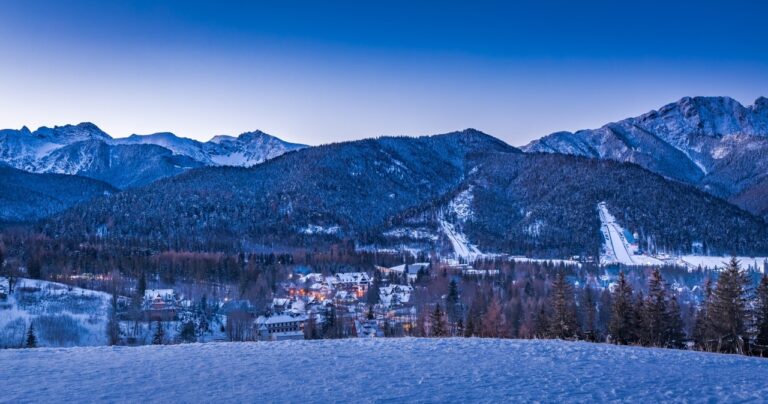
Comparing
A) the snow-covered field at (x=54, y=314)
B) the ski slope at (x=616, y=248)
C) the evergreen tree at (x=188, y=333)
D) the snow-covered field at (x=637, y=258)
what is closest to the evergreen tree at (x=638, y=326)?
the evergreen tree at (x=188, y=333)

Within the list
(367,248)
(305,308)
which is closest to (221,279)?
(305,308)

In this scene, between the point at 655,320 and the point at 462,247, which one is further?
the point at 462,247

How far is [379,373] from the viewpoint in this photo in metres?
11.4

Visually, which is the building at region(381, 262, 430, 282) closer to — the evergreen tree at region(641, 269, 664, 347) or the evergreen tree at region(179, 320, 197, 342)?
the evergreen tree at region(179, 320, 197, 342)

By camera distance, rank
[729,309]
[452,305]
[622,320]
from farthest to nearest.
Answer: [452,305] → [622,320] → [729,309]

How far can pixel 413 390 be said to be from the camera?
A: 9.94 meters

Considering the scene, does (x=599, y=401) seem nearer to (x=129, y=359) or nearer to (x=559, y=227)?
(x=129, y=359)

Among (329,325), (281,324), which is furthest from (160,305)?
(329,325)

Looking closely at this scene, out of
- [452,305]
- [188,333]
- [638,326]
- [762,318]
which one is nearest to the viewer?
[762,318]

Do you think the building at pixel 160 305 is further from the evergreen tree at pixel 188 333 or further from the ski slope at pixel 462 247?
the ski slope at pixel 462 247

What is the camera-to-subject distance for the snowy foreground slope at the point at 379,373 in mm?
9594

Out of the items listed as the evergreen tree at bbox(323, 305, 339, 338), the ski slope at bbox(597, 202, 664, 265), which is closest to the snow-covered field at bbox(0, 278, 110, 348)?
the evergreen tree at bbox(323, 305, 339, 338)

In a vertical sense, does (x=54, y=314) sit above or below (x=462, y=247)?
below

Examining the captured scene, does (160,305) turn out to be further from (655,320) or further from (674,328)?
(674,328)
